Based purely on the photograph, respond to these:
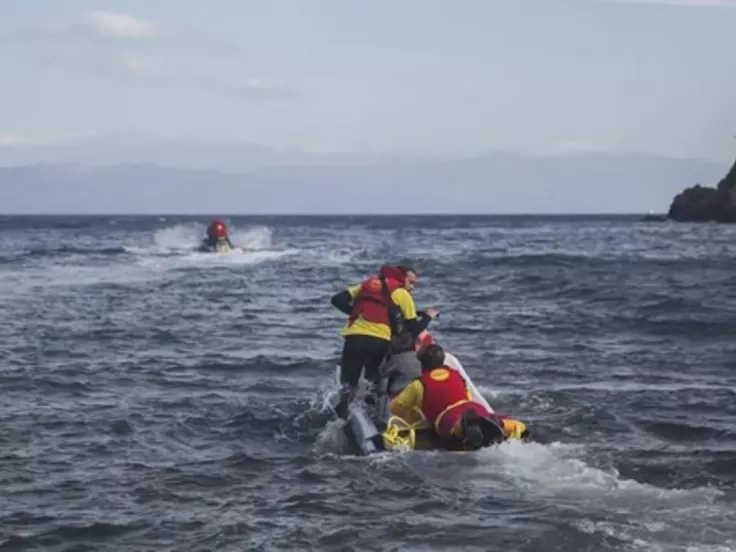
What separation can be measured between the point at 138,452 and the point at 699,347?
10818mm

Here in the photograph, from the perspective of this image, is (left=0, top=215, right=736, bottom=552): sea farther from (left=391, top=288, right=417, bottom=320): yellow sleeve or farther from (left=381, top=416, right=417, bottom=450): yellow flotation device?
(left=391, top=288, right=417, bottom=320): yellow sleeve

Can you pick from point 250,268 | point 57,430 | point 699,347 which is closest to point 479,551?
point 57,430

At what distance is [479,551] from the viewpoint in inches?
293

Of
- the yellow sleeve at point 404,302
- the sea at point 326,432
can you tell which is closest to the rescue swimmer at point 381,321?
the yellow sleeve at point 404,302

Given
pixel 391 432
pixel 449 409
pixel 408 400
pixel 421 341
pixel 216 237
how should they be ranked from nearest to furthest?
pixel 449 409, pixel 391 432, pixel 408 400, pixel 421 341, pixel 216 237

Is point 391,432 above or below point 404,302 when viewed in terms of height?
below

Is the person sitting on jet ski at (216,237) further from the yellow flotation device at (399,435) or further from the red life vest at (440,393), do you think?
the red life vest at (440,393)

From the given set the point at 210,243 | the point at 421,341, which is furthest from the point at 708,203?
the point at 421,341

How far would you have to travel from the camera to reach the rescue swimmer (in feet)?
37.7

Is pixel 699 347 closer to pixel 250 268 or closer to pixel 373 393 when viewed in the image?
pixel 373 393

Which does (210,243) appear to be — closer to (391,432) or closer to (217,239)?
(217,239)

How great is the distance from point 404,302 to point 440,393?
67.8 inches

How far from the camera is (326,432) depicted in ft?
37.1

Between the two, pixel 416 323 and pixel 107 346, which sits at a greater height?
pixel 416 323
